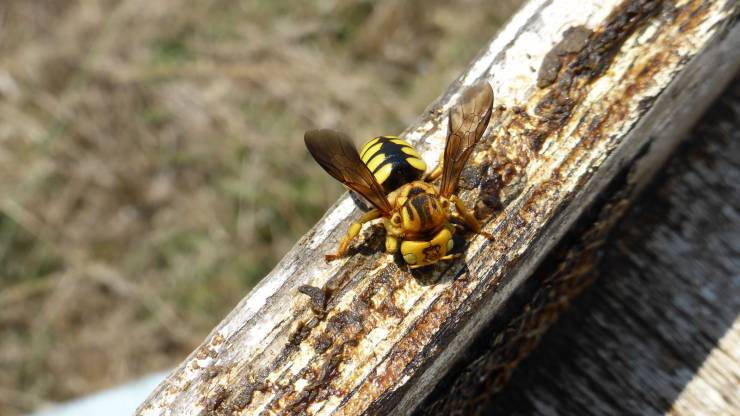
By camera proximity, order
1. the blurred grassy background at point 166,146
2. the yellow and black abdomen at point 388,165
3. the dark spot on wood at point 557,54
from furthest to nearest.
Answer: the blurred grassy background at point 166,146 < the yellow and black abdomen at point 388,165 < the dark spot on wood at point 557,54

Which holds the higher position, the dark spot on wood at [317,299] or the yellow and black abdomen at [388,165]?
the yellow and black abdomen at [388,165]

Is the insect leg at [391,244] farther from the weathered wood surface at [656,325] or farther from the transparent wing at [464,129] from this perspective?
the weathered wood surface at [656,325]

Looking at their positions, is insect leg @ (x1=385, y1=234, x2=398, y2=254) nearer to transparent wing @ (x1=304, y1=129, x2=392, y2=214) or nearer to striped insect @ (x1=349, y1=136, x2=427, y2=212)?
striped insect @ (x1=349, y1=136, x2=427, y2=212)

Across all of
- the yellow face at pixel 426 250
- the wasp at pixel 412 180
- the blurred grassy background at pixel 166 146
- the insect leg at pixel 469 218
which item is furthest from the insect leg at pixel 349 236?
the blurred grassy background at pixel 166 146

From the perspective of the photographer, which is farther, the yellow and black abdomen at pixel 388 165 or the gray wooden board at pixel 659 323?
the yellow and black abdomen at pixel 388 165

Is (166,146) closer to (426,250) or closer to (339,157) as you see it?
(339,157)

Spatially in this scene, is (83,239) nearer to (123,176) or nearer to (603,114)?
(123,176)

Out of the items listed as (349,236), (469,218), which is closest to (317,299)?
(349,236)

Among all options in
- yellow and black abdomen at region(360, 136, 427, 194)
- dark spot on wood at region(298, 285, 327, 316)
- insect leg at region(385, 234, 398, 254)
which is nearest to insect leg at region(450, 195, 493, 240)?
insect leg at region(385, 234, 398, 254)
